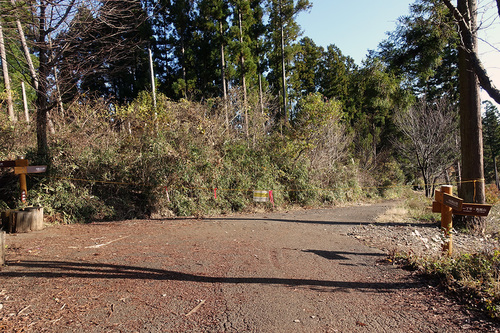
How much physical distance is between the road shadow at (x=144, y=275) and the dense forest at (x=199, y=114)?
3.14 meters

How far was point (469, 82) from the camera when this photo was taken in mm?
9078

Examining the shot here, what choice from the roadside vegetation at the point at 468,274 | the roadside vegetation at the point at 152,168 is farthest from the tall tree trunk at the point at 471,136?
the roadside vegetation at the point at 152,168

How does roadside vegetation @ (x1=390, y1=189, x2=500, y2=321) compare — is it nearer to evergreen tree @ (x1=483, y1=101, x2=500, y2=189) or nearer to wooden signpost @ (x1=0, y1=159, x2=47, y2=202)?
wooden signpost @ (x1=0, y1=159, x2=47, y2=202)

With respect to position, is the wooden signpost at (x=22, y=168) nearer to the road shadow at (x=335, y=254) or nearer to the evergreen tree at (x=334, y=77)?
the road shadow at (x=335, y=254)

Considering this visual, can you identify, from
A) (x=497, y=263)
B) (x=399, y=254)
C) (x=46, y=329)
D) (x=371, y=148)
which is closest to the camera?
(x=46, y=329)

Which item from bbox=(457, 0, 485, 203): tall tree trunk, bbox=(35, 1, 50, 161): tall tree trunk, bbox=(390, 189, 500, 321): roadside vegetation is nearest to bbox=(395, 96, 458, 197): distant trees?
bbox=(457, 0, 485, 203): tall tree trunk

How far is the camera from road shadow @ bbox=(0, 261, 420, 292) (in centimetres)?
451

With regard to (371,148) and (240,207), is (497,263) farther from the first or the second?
(371,148)

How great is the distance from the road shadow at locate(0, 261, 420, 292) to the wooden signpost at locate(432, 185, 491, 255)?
4.47 ft

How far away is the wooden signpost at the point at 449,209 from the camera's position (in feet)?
16.8

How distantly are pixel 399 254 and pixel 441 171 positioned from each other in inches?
843

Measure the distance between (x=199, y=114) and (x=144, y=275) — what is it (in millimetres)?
11429

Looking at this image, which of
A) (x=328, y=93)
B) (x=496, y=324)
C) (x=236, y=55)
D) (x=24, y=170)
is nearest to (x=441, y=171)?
(x=328, y=93)

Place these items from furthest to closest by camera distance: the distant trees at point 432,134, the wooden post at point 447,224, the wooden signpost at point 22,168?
the distant trees at point 432,134 < the wooden signpost at point 22,168 < the wooden post at point 447,224
